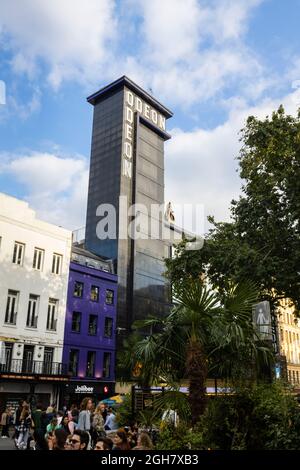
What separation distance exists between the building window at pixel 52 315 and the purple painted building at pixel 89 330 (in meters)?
1.32

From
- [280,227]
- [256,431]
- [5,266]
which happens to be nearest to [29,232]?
[5,266]

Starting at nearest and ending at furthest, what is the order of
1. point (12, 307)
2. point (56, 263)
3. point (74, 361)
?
point (12, 307)
point (56, 263)
point (74, 361)

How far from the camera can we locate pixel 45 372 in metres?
30.7

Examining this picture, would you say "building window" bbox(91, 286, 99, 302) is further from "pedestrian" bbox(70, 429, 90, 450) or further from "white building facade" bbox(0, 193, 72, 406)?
"pedestrian" bbox(70, 429, 90, 450)

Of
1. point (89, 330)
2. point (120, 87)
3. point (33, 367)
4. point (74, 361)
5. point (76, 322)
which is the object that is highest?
point (120, 87)

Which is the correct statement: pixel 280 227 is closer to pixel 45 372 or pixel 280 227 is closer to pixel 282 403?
pixel 282 403

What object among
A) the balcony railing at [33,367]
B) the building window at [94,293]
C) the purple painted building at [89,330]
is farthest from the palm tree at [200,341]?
the building window at [94,293]

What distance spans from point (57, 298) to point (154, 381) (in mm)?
23755

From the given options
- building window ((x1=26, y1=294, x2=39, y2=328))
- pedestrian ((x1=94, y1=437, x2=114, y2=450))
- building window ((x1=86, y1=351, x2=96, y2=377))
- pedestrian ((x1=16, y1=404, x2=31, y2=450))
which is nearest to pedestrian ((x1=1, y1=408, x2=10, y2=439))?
pedestrian ((x1=16, y1=404, x2=31, y2=450))

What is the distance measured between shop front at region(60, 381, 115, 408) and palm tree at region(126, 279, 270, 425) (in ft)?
78.3

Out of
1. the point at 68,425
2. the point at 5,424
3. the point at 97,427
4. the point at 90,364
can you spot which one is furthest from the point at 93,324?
the point at 68,425

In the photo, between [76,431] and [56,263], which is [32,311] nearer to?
[56,263]

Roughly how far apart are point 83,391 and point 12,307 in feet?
30.6

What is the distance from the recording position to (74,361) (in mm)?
34406
